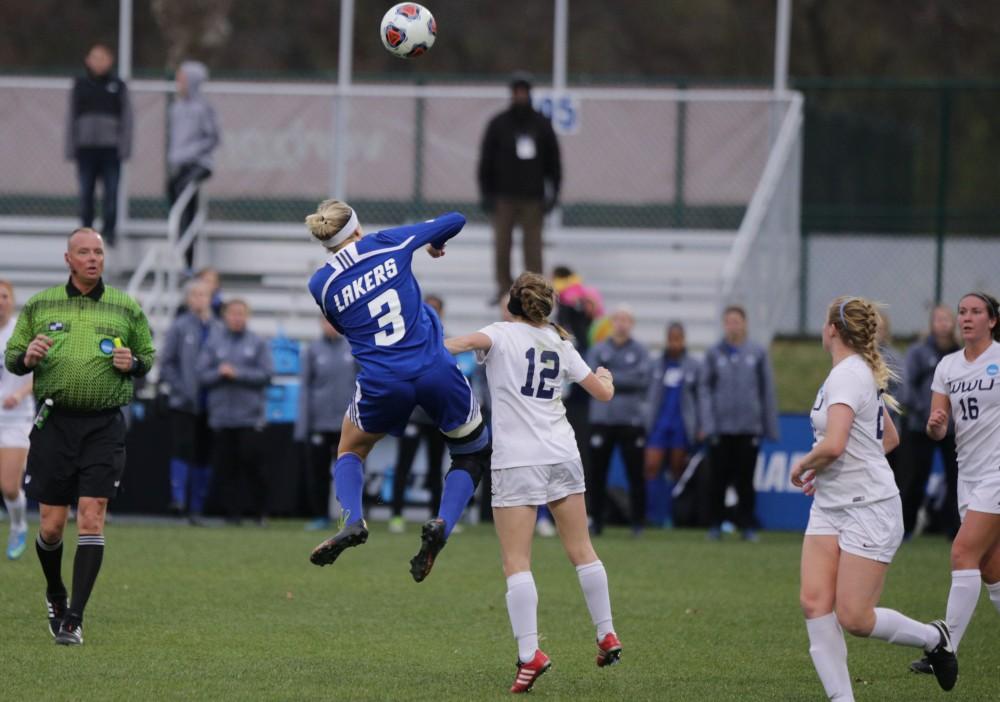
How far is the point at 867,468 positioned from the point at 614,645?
1.64 meters

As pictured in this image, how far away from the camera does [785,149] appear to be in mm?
18438

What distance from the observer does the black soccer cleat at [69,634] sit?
874cm

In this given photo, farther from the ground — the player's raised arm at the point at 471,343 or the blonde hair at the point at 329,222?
the blonde hair at the point at 329,222

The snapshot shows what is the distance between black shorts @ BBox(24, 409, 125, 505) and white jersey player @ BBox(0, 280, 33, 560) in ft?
11.0

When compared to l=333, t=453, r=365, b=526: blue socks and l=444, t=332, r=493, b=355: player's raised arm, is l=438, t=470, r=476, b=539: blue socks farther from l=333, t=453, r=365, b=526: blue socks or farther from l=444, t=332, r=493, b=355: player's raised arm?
l=444, t=332, r=493, b=355: player's raised arm

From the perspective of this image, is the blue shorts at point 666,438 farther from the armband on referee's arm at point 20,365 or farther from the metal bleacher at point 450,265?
the armband on referee's arm at point 20,365

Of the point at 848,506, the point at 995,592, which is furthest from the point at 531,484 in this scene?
the point at 995,592

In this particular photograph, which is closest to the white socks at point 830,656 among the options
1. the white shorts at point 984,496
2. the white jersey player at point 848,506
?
the white jersey player at point 848,506

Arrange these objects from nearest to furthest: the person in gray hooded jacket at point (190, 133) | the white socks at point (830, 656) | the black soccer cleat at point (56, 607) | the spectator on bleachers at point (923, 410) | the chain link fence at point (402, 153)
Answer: the white socks at point (830, 656)
the black soccer cleat at point (56, 607)
the spectator on bleachers at point (923, 410)
the person in gray hooded jacket at point (190, 133)
the chain link fence at point (402, 153)

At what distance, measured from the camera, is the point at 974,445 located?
875 cm

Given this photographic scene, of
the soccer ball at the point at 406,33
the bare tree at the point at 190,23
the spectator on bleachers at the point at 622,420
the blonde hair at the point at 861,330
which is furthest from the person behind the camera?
the bare tree at the point at 190,23

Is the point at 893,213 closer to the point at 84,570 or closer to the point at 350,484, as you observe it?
the point at 350,484

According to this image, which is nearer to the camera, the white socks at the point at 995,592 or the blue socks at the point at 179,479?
the white socks at the point at 995,592

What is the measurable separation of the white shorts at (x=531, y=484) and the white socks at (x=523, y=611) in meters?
0.37
